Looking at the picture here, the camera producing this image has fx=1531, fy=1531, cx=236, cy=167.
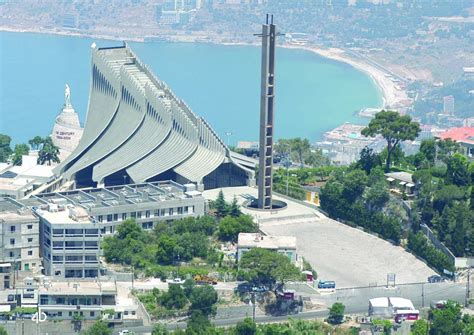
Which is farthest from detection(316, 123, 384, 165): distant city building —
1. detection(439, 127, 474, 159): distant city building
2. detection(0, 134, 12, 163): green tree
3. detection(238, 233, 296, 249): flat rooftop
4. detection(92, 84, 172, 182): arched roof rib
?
detection(238, 233, 296, 249): flat rooftop

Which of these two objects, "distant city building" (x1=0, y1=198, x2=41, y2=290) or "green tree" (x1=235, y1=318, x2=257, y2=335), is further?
"distant city building" (x1=0, y1=198, x2=41, y2=290)

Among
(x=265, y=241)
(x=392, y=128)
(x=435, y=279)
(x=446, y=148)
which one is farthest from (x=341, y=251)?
(x=446, y=148)

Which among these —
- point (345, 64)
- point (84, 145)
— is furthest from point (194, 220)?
point (345, 64)

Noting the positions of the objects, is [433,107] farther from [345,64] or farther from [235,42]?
[235,42]

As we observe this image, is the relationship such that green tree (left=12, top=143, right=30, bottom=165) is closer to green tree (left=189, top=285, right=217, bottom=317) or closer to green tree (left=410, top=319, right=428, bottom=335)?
green tree (left=189, top=285, right=217, bottom=317)

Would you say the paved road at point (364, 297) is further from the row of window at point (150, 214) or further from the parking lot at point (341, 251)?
the row of window at point (150, 214)

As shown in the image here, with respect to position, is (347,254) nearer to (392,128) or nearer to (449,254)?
(449,254)
